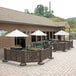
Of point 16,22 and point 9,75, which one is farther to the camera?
point 16,22

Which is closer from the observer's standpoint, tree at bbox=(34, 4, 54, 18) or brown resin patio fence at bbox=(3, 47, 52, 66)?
brown resin patio fence at bbox=(3, 47, 52, 66)

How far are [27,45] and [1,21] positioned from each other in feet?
21.5

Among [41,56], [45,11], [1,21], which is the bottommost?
[41,56]

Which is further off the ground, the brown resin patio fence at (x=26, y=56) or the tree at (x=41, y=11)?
the tree at (x=41, y=11)

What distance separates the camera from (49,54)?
565 inches

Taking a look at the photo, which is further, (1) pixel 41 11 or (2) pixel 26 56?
(1) pixel 41 11

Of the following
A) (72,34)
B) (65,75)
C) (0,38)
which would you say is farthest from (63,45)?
(72,34)

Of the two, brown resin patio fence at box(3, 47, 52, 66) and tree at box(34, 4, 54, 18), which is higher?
tree at box(34, 4, 54, 18)

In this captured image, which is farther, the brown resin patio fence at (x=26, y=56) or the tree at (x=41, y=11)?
the tree at (x=41, y=11)

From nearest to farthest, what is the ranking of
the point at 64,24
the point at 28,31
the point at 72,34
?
the point at 28,31 < the point at 64,24 < the point at 72,34

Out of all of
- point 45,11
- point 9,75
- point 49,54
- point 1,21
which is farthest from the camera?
point 45,11

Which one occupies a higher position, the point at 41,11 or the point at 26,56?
the point at 41,11

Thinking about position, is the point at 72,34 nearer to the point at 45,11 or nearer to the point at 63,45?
the point at 63,45

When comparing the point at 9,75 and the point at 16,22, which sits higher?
the point at 16,22
